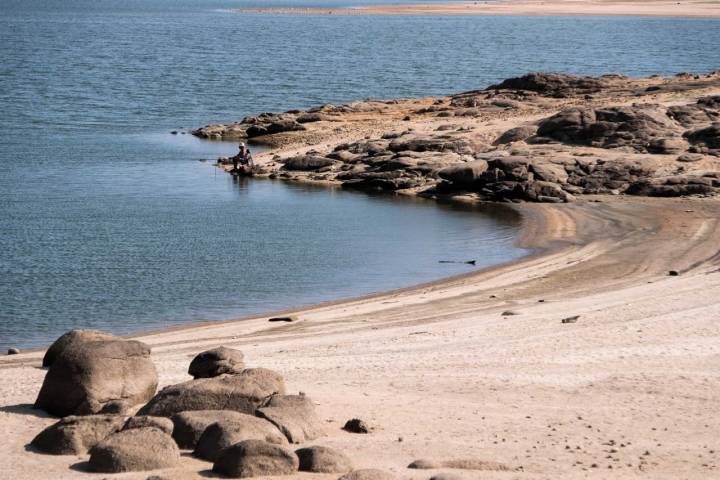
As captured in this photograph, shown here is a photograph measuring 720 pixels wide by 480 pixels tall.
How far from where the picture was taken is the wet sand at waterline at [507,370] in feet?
49.9

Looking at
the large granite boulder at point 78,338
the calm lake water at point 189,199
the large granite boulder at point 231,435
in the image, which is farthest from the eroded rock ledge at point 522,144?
the large granite boulder at point 231,435

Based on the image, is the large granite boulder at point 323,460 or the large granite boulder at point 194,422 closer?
the large granite boulder at point 323,460

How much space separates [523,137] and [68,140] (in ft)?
80.3

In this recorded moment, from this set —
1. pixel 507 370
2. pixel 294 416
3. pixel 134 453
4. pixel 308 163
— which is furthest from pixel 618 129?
pixel 134 453

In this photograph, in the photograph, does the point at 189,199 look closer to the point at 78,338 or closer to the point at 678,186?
the point at 678,186

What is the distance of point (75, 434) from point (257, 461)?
2.72 metres

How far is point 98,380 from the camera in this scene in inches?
642

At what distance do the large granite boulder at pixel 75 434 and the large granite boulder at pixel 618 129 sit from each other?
1358 inches

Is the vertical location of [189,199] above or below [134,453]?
below

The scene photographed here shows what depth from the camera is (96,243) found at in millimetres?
34875

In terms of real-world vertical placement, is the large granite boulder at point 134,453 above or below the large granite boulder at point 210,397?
below

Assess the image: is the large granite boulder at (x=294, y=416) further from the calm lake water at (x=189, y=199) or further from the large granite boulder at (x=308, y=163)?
the large granite boulder at (x=308, y=163)

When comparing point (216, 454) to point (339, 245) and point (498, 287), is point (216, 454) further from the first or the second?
point (339, 245)

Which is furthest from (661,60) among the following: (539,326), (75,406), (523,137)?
(75,406)
